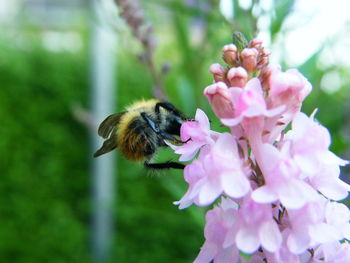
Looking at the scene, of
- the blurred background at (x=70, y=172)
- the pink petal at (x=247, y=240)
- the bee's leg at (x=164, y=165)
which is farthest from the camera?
the blurred background at (x=70, y=172)

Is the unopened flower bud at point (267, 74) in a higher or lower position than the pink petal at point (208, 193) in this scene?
higher

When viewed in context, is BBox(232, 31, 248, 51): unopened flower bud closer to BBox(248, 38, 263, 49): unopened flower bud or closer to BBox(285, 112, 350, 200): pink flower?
BBox(248, 38, 263, 49): unopened flower bud

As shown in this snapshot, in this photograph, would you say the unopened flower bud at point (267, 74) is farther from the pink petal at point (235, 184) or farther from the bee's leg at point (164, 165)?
the bee's leg at point (164, 165)

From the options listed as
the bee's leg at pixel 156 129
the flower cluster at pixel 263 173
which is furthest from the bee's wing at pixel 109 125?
the flower cluster at pixel 263 173

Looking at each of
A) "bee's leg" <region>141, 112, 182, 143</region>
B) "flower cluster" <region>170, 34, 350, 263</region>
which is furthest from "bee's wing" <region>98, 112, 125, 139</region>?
"flower cluster" <region>170, 34, 350, 263</region>

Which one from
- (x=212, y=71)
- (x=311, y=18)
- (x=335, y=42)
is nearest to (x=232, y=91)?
(x=212, y=71)

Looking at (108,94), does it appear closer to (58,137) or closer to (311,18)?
(58,137)

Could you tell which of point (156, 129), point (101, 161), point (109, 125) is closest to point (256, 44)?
point (156, 129)
